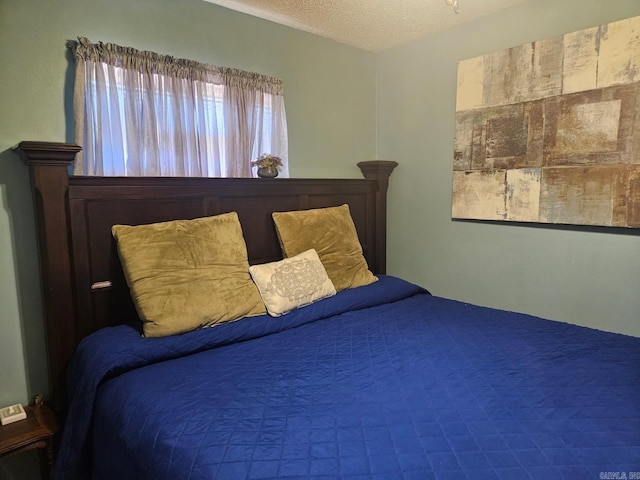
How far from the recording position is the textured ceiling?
2465 mm

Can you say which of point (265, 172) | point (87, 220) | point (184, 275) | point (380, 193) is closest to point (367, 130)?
point (380, 193)

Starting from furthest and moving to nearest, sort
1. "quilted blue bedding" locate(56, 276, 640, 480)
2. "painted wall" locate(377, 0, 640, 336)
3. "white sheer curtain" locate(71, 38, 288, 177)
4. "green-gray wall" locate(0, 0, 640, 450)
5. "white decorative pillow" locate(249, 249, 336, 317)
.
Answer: "painted wall" locate(377, 0, 640, 336)
"white decorative pillow" locate(249, 249, 336, 317)
"white sheer curtain" locate(71, 38, 288, 177)
"green-gray wall" locate(0, 0, 640, 450)
"quilted blue bedding" locate(56, 276, 640, 480)

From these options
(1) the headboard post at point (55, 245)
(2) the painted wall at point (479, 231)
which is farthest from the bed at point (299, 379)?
(2) the painted wall at point (479, 231)

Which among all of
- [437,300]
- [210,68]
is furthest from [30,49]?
[437,300]

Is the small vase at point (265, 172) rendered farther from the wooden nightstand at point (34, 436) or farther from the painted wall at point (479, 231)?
the wooden nightstand at point (34, 436)

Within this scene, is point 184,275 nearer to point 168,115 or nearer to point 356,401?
point 168,115

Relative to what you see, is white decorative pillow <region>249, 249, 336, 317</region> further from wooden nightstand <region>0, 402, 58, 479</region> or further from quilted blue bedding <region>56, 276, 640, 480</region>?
wooden nightstand <region>0, 402, 58, 479</region>

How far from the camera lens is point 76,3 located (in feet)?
6.48

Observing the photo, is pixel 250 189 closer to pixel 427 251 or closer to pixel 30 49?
pixel 30 49

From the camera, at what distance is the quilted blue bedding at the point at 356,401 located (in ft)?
3.58

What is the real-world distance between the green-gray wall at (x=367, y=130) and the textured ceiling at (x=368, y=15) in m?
0.08

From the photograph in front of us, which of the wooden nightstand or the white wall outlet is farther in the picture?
the white wall outlet

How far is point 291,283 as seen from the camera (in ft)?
7.33

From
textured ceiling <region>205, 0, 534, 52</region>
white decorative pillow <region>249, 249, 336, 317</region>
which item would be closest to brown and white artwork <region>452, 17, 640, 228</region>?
textured ceiling <region>205, 0, 534, 52</region>
